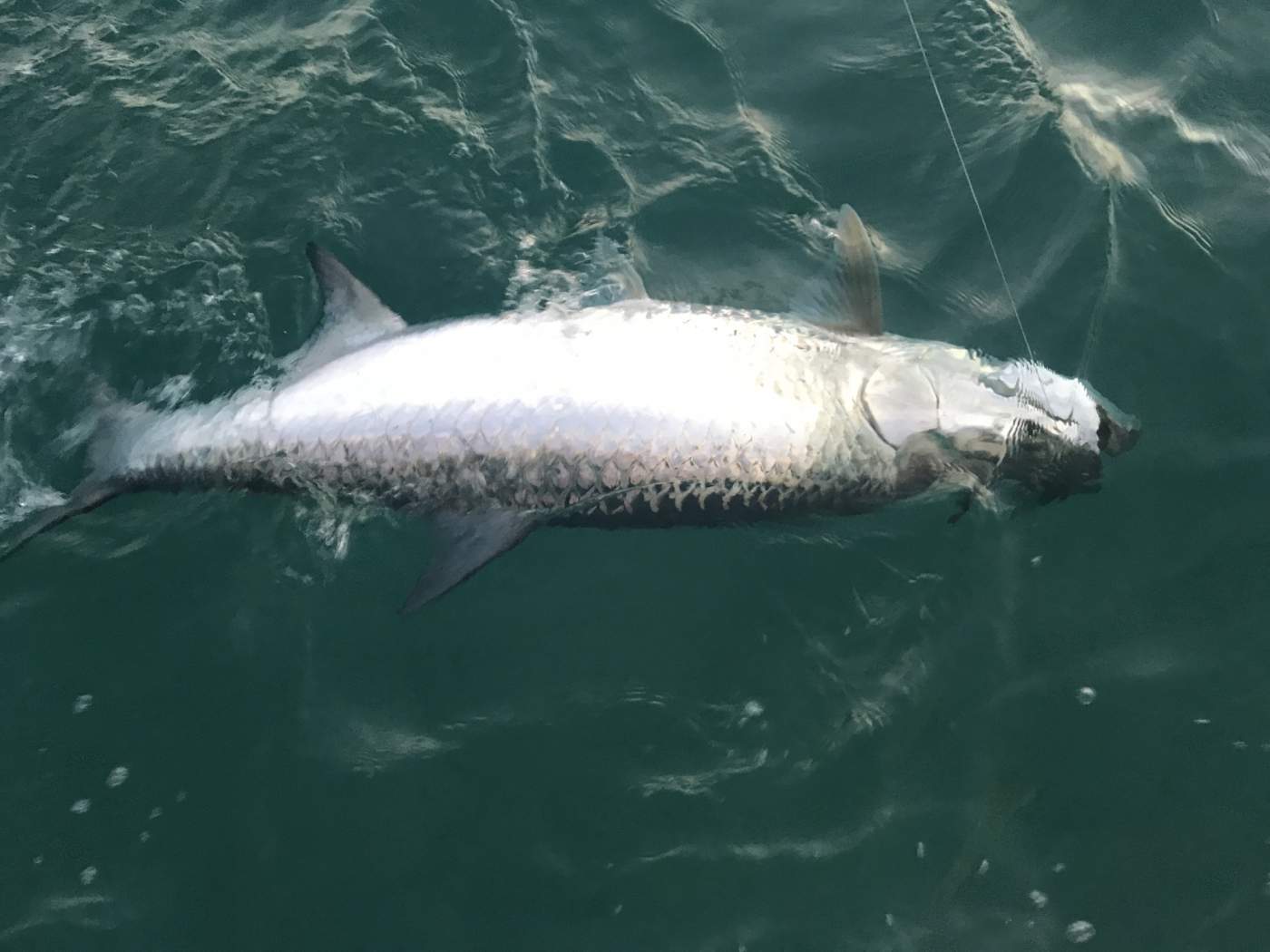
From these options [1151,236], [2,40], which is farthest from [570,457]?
[2,40]

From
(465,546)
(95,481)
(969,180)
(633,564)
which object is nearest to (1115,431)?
(969,180)

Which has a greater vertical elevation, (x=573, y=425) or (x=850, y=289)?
(x=850, y=289)

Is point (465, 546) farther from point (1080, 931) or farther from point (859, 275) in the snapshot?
point (1080, 931)

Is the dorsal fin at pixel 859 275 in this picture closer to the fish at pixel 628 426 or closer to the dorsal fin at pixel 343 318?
the fish at pixel 628 426

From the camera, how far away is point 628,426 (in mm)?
5262

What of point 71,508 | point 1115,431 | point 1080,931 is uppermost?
point 1115,431

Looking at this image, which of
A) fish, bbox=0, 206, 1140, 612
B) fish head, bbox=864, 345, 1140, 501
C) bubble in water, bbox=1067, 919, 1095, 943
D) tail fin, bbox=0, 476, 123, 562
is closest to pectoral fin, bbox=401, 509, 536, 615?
fish, bbox=0, 206, 1140, 612

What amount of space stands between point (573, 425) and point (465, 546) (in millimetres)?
767

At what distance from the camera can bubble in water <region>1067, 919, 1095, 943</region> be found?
15.7 ft

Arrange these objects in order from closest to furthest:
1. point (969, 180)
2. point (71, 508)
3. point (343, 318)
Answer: point (71, 508) < point (343, 318) < point (969, 180)

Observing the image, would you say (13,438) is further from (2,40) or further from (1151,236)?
(1151,236)

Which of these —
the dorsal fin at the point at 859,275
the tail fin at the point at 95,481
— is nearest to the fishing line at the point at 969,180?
the dorsal fin at the point at 859,275

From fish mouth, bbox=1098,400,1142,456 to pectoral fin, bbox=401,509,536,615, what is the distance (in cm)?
287

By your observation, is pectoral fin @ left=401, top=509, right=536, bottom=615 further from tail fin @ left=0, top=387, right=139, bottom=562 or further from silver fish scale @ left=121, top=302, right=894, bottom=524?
tail fin @ left=0, top=387, right=139, bottom=562
